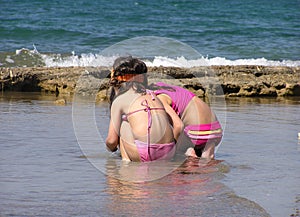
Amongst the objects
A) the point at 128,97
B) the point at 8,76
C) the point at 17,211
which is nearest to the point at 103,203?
the point at 17,211

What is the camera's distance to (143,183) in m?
4.70

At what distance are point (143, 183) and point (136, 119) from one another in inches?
31.3

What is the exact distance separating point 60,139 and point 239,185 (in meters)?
2.27

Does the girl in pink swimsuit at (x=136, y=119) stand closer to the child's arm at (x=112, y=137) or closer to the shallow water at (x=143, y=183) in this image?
the child's arm at (x=112, y=137)

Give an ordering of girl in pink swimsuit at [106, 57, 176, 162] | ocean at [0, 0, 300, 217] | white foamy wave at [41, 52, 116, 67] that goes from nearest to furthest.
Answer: ocean at [0, 0, 300, 217], girl in pink swimsuit at [106, 57, 176, 162], white foamy wave at [41, 52, 116, 67]

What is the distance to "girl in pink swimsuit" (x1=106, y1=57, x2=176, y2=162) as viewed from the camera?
17.6ft

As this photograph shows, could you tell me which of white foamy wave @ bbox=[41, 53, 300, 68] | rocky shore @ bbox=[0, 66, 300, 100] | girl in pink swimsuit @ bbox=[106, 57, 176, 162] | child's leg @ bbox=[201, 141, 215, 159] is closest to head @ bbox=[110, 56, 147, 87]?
girl in pink swimsuit @ bbox=[106, 57, 176, 162]

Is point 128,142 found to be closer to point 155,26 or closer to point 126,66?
point 126,66

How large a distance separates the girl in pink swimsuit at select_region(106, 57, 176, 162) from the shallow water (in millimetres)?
165

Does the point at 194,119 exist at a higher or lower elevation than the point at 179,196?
higher

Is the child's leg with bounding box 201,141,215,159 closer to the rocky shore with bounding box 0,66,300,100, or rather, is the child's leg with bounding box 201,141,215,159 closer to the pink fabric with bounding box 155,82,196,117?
the pink fabric with bounding box 155,82,196,117

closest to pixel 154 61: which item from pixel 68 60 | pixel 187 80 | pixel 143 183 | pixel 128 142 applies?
pixel 68 60

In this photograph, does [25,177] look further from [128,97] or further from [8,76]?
[8,76]

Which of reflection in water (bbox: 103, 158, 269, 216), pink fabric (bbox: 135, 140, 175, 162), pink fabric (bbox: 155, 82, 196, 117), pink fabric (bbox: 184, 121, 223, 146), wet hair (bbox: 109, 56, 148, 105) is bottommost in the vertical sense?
reflection in water (bbox: 103, 158, 269, 216)
